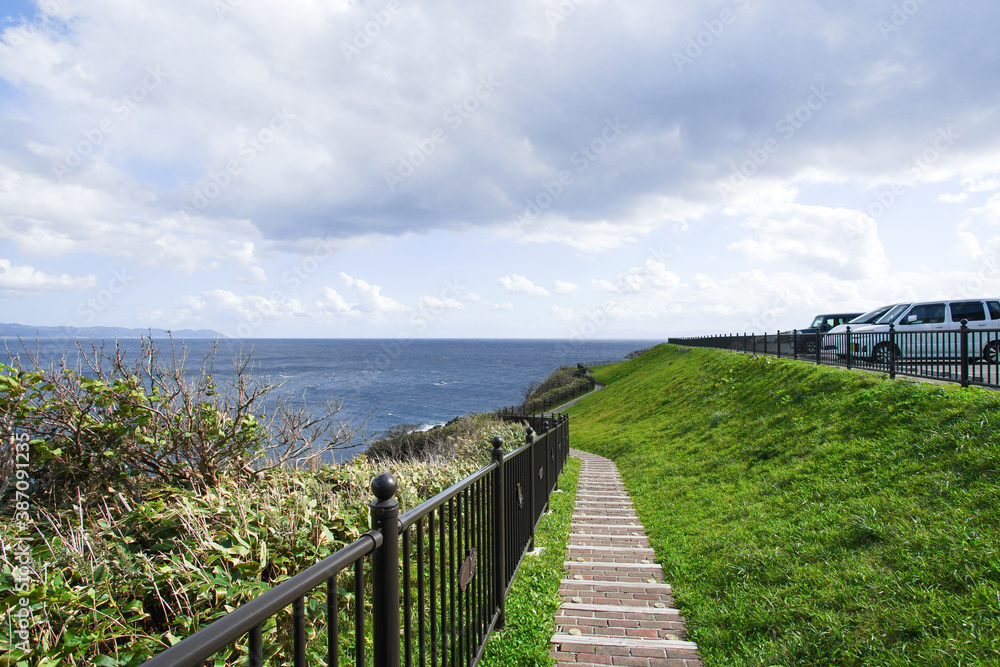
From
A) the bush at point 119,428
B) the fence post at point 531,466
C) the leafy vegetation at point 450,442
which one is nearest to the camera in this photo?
the bush at point 119,428

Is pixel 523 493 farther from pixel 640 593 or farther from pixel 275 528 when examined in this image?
pixel 275 528

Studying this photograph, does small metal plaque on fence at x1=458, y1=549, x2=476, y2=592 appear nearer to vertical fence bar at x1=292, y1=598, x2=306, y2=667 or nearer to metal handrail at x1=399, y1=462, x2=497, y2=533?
metal handrail at x1=399, y1=462, x2=497, y2=533

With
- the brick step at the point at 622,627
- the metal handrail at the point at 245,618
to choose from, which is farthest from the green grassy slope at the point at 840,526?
the metal handrail at the point at 245,618

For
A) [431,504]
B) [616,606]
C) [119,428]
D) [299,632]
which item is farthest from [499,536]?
[119,428]

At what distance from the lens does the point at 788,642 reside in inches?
139

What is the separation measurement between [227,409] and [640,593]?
4013mm

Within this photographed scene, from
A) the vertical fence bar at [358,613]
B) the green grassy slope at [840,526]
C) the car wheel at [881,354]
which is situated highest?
the car wheel at [881,354]

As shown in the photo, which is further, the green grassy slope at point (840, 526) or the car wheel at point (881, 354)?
the car wheel at point (881, 354)

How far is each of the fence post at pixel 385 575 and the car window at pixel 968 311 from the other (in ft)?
52.0

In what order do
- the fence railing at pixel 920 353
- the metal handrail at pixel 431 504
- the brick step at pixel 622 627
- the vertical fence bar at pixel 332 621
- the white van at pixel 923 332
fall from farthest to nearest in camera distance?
the white van at pixel 923 332 < the fence railing at pixel 920 353 < the brick step at pixel 622 627 < the metal handrail at pixel 431 504 < the vertical fence bar at pixel 332 621

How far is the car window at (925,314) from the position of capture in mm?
13156

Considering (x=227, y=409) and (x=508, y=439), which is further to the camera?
(x=508, y=439)

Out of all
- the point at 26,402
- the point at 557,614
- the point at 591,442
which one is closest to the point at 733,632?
the point at 557,614

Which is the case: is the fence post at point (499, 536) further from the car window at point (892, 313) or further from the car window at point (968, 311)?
the car window at point (892, 313)
